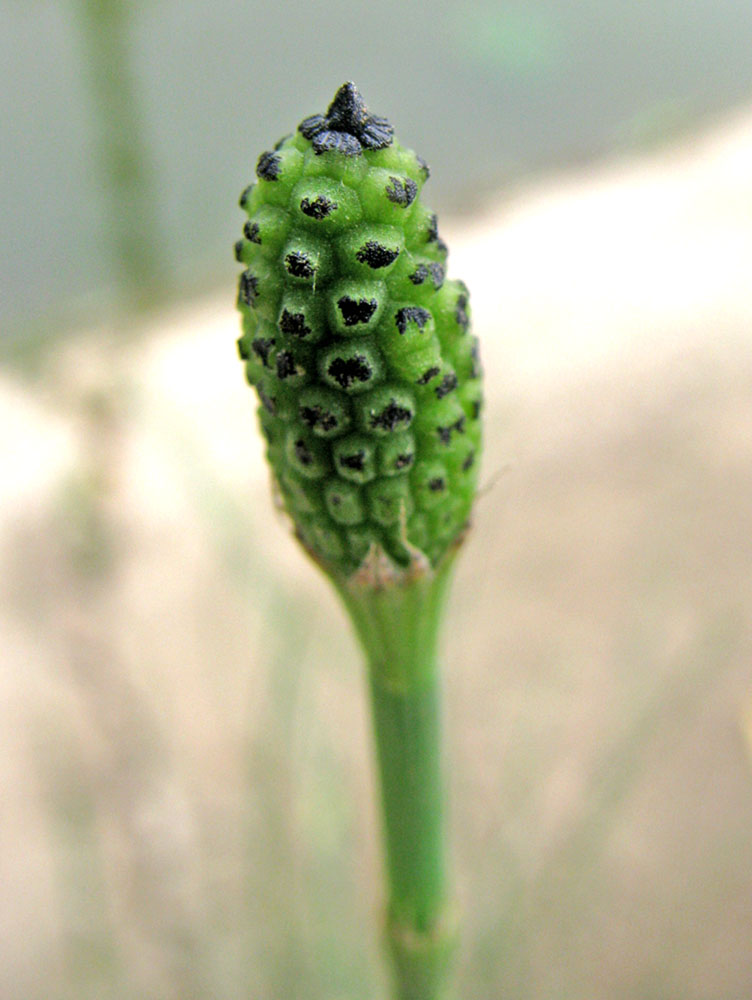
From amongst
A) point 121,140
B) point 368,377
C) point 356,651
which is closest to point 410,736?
point 368,377

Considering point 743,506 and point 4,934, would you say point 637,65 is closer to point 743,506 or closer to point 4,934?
point 743,506

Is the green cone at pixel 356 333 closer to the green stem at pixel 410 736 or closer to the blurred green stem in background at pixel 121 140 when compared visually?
the green stem at pixel 410 736

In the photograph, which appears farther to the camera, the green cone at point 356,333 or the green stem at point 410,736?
the green stem at point 410,736

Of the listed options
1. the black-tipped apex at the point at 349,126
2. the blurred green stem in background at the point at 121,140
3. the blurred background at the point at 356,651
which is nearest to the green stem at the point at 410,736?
the black-tipped apex at the point at 349,126

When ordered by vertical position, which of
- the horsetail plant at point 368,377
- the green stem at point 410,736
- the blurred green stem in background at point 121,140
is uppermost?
the blurred green stem in background at point 121,140

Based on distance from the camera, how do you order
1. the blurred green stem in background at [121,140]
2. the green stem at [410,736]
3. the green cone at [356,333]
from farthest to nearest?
the blurred green stem in background at [121,140]
the green stem at [410,736]
the green cone at [356,333]

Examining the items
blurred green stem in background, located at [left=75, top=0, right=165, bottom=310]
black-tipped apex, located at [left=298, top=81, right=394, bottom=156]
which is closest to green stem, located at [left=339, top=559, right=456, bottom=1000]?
black-tipped apex, located at [left=298, top=81, right=394, bottom=156]

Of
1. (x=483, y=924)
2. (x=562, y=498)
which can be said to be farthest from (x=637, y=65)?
(x=483, y=924)
